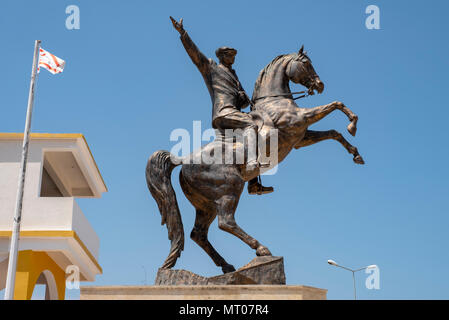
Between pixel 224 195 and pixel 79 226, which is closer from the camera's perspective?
pixel 224 195

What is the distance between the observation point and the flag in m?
17.5

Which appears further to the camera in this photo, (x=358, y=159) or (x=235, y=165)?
(x=358, y=159)

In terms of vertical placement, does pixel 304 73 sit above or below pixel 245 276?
above

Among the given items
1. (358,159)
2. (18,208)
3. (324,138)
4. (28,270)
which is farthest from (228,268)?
(28,270)

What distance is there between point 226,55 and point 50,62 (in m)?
7.83

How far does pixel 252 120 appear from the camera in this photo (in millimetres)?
10578

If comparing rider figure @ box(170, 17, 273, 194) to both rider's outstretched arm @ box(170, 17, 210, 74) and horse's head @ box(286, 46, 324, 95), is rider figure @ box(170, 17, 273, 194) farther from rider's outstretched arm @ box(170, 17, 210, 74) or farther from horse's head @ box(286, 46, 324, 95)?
horse's head @ box(286, 46, 324, 95)

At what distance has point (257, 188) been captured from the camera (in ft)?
36.4

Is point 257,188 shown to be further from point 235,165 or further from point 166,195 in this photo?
point 166,195

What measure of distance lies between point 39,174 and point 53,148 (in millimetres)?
994

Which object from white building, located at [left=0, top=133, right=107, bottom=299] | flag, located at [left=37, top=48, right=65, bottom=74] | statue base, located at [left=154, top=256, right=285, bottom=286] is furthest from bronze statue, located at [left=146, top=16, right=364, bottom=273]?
white building, located at [left=0, top=133, right=107, bottom=299]
